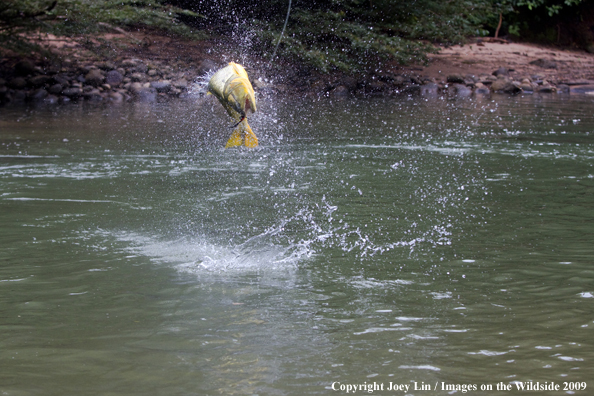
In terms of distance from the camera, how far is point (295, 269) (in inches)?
207

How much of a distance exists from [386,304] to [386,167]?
493cm

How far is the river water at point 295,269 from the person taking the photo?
3.62m

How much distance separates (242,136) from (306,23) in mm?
16082

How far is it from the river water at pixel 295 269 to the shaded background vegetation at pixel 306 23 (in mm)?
9217

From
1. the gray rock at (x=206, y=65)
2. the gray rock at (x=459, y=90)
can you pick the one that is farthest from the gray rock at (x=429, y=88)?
the gray rock at (x=206, y=65)

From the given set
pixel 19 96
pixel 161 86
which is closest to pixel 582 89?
pixel 161 86

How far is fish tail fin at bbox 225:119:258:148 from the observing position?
6.59 meters

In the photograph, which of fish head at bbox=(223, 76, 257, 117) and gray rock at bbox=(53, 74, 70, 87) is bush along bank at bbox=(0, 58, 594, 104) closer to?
gray rock at bbox=(53, 74, 70, 87)

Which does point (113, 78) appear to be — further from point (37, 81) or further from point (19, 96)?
point (19, 96)

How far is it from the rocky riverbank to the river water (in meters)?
9.40

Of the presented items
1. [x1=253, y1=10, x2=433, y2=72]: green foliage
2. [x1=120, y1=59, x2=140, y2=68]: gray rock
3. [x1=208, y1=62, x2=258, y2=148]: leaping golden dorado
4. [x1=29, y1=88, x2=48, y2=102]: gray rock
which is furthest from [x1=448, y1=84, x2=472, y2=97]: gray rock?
[x1=208, y1=62, x2=258, y2=148]: leaping golden dorado

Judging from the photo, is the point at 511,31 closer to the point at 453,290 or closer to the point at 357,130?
the point at 357,130

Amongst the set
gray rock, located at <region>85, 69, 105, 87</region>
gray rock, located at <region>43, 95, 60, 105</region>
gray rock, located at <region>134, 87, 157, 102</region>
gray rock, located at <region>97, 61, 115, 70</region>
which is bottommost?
gray rock, located at <region>43, 95, 60, 105</region>

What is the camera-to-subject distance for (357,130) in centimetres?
1295
